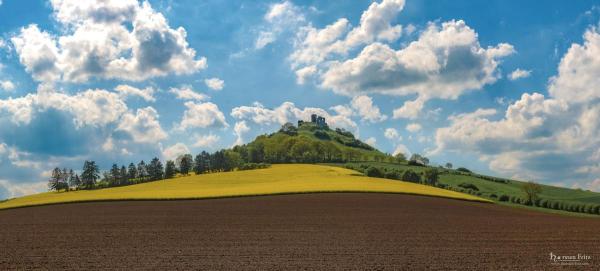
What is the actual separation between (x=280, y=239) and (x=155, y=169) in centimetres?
12204

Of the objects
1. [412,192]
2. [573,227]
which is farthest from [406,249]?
[412,192]

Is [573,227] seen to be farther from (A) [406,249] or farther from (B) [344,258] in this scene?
(B) [344,258]

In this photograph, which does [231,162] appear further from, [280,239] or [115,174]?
[280,239]

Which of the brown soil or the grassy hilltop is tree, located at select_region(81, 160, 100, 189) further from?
the brown soil

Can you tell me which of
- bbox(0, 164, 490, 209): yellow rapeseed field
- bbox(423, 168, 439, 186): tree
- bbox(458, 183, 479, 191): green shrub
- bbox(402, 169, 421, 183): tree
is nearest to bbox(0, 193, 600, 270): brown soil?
bbox(0, 164, 490, 209): yellow rapeseed field

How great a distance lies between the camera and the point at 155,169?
146 metres

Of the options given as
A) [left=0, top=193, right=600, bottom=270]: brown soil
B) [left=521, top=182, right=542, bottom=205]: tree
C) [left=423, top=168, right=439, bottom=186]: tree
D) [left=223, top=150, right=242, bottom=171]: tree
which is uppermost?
Answer: [left=223, top=150, right=242, bottom=171]: tree

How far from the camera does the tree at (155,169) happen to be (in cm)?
14382

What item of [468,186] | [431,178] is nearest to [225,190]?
[431,178]

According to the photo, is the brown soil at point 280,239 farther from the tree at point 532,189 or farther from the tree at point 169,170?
the tree at point 169,170

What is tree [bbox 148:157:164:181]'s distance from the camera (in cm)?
14382

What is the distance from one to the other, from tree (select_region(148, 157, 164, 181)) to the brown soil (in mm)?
88976

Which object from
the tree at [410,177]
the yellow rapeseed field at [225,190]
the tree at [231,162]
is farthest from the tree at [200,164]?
the tree at [410,177]

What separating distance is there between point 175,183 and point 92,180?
48576 millimetres
